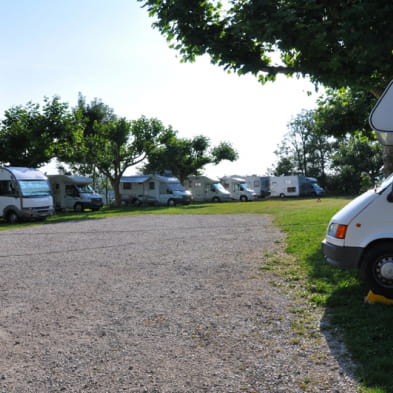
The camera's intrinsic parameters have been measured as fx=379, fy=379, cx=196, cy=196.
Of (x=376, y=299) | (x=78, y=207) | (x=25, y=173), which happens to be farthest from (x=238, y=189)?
(x=376, y=299)

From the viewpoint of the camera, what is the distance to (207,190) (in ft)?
124

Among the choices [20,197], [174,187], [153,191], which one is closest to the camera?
[20,197]

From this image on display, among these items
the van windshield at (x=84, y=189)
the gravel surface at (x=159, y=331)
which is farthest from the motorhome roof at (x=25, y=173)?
the gravel surface at (x=159, y=331)

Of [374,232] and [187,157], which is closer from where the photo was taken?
[374,232]

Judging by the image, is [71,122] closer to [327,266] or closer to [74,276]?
[74,276]

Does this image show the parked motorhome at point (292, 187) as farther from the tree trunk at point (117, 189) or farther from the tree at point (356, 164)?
the tree trunk at point (117, 189)

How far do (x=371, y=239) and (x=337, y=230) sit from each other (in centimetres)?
41

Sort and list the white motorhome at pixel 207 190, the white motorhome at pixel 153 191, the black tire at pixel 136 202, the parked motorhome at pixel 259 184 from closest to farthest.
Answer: the white motorhome at pixel 153 191, the black tire at pixel 136 202, the white motorhome at pixel 207 190, the parked motorhome at pixel 259 184

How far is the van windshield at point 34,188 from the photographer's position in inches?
711

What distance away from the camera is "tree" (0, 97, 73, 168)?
23.0 metres

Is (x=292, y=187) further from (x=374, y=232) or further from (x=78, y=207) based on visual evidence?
(x=374, y=232)

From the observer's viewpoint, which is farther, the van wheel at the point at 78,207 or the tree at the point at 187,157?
the tree at the point at 187,157

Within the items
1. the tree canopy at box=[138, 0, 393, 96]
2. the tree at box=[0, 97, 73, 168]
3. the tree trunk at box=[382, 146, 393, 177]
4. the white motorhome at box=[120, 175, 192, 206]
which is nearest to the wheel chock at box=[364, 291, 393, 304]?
the tree canopy at box=[138, 0, 393, 96]

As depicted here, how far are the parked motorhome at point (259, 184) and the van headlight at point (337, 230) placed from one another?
39113mm
